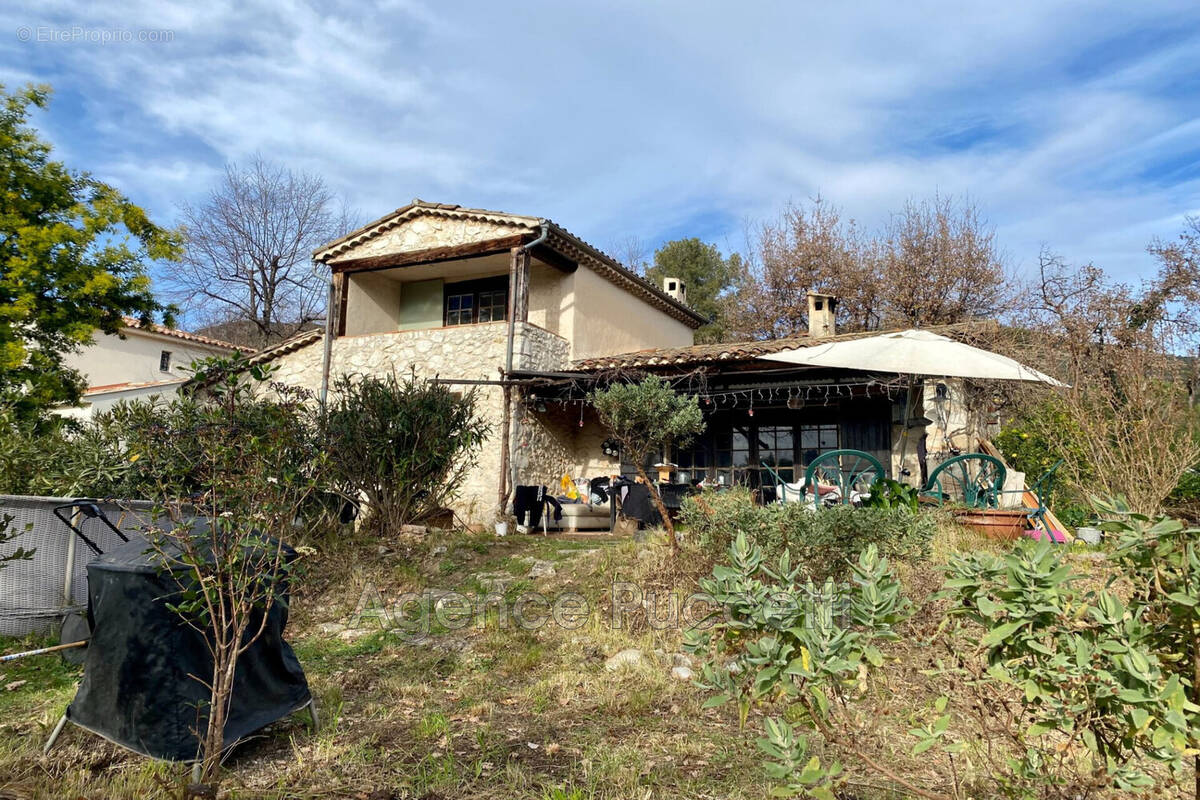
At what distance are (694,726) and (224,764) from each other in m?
2.21

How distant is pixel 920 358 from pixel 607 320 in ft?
22.9

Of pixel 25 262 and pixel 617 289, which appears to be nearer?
pixel 25 262

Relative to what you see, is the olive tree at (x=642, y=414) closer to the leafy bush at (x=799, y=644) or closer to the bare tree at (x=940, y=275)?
the leafy bush at (x=799, y=644)

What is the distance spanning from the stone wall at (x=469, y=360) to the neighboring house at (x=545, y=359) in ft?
0.08

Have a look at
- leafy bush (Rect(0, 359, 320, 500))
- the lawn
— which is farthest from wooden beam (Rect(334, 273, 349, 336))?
the lawn

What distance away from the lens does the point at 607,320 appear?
13.3 m

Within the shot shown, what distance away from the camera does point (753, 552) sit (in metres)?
2.23

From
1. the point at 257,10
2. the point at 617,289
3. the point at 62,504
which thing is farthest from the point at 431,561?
the point at 617,289

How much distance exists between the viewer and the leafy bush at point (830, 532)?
5090 millimetres

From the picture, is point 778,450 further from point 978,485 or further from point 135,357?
point 135,357

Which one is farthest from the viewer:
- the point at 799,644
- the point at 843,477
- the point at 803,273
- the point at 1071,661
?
the point at 803,273

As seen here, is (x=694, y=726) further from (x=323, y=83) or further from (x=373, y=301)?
(x=373, y=301)

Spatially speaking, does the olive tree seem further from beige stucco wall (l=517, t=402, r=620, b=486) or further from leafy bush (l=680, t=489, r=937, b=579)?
beige stucco wall (l=517, t=402, r=620, b=486)

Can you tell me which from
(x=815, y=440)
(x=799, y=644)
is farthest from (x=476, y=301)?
(x=799, y=644)
